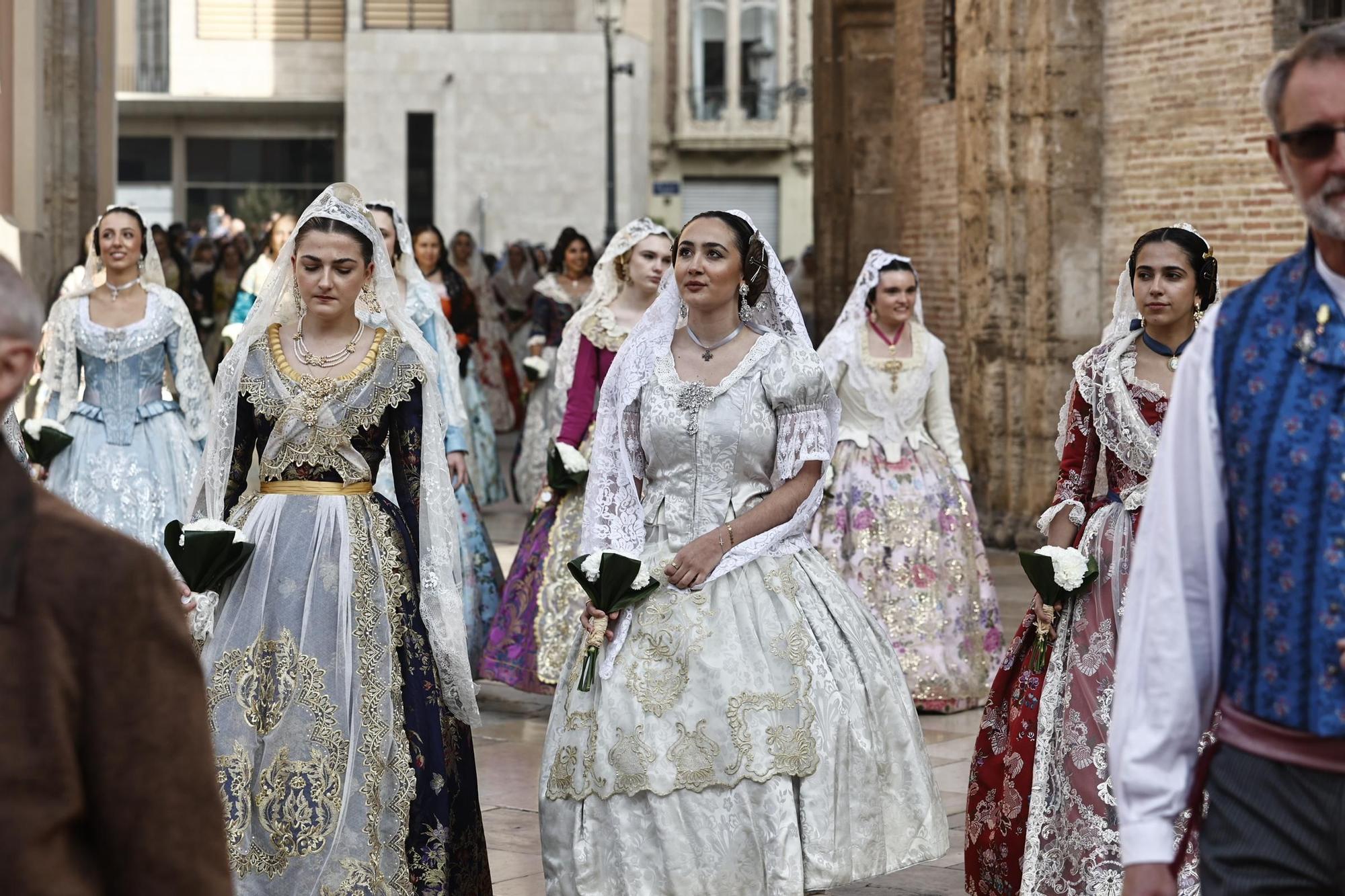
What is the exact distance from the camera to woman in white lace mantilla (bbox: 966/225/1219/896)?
18.2ft

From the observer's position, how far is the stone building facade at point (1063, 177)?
40.6 ft

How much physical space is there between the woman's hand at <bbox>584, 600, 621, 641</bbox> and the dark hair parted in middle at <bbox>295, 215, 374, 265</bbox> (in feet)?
3.93

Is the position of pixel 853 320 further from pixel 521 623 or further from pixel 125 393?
pixel 125 393

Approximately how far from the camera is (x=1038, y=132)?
13836 millimetres

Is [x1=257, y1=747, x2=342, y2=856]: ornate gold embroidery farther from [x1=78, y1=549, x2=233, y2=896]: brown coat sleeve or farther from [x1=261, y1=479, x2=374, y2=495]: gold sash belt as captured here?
[x1=78, y1=549, x2=233, y2=896]: brown coat sleeve

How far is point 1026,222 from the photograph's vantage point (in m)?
14.0

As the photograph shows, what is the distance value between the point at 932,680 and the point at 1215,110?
15.6 feet

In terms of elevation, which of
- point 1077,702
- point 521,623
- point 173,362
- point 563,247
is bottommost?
point 521,623

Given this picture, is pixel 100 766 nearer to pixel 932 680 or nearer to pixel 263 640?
pixel 263 640

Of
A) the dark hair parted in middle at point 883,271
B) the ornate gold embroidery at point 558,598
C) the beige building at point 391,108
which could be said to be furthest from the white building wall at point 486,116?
the ornate gold embroidery at point 558,598

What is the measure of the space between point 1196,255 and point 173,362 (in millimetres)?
4959

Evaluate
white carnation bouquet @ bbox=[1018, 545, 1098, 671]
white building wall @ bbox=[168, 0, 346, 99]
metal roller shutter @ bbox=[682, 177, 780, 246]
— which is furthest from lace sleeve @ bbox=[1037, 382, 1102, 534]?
metal roller shutter @ bbox=[682, 177, 780, 246]

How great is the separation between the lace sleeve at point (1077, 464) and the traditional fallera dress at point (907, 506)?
3.78m

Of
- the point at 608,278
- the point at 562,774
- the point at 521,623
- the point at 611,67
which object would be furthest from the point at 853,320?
the point at 611,67
